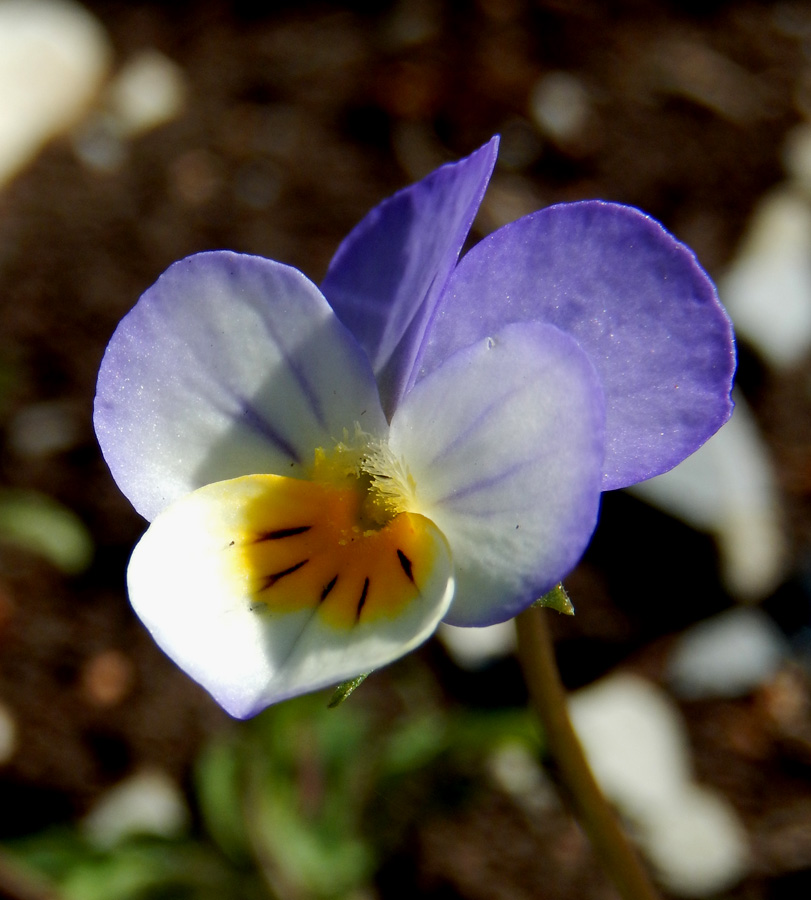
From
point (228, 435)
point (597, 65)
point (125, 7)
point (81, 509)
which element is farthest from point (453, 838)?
point (125, 7)

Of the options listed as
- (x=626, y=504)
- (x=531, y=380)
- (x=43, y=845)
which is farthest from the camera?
(x=626, y=504)

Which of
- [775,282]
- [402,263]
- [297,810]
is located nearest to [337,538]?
[402,263]

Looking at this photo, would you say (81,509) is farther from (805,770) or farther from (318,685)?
(318,685)

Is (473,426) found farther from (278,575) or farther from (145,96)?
(145,96)

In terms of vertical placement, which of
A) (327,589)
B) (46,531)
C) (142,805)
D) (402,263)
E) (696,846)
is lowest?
(696,846)

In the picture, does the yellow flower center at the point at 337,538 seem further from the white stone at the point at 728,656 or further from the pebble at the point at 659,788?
the white stone at the point at 728,656

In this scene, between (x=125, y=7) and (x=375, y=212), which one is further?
(x=125, y=7)

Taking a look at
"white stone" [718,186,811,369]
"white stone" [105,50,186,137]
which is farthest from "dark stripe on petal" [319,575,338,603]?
"white stone" [105,50,186,137]
